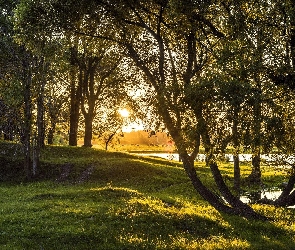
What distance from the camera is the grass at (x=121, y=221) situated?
1994 cm

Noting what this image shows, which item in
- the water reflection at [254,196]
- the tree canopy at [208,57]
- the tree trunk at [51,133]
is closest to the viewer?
the tree canopy at [208,57]

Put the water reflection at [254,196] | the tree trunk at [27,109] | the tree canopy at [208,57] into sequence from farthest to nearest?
the tree trunk at [27,109]
the water reflection at [254,196]
the tree canopy at [208,57]

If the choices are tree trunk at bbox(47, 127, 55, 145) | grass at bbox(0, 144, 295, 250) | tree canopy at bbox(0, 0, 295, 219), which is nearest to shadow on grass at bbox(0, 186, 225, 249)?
grass at bbox(0, 144, 295, 250)

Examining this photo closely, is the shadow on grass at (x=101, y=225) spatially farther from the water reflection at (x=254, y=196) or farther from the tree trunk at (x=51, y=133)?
the tree trunk at (x=51, y=133)

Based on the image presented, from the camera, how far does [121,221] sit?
23656 millimetres

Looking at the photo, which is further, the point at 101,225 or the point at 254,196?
the point at 254,196

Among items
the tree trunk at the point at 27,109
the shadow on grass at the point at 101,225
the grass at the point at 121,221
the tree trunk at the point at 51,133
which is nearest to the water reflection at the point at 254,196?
the grass at the point at 121,221

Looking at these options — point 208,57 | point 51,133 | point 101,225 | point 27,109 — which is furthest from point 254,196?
point 51,133

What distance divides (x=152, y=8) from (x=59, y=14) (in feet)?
17.7

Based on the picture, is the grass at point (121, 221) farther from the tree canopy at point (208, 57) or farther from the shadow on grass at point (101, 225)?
the tree canopy at point (208, 57)

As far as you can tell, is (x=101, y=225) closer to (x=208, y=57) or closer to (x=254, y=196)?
(x=208, y=57)

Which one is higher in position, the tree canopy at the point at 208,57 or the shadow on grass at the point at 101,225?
the tree canopy at the point at 208,57

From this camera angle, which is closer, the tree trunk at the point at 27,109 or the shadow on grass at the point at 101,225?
the shadow on grass at the point at 101,225

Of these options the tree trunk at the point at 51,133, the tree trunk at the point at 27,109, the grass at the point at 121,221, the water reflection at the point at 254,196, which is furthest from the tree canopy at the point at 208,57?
the tree trunk at the point at 51,133
